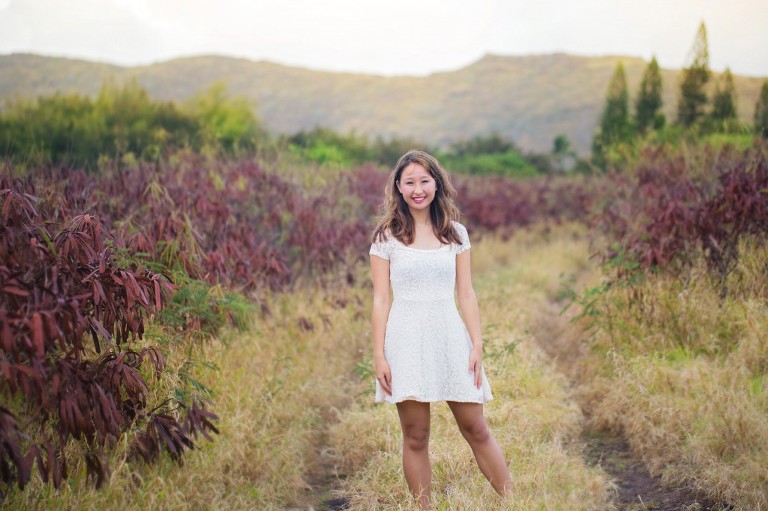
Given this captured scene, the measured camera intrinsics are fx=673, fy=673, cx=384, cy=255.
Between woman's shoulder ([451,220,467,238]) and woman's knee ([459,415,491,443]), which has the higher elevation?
woman's shoulder ([451,220,467,238])

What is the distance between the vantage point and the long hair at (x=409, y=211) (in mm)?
3338

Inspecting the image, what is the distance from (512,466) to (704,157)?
20.3 feet

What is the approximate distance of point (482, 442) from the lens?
3322mm

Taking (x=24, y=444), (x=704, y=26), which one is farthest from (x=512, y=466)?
(x=704, y=26)

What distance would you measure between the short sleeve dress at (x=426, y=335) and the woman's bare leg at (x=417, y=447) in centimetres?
14

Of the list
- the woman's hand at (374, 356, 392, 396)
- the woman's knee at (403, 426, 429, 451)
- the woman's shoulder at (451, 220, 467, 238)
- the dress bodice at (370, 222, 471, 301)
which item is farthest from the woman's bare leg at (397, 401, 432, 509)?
the woman's shoulder at (451, 220, 467, 238)

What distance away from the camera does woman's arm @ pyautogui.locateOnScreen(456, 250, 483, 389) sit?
3.23 m

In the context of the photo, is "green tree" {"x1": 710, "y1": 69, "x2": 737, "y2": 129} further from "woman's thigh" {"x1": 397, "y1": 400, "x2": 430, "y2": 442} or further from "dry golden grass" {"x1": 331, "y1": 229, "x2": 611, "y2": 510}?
"woman's thigh" {"x1": 397, "y1": 400, "x2": 430, "y2": 442}

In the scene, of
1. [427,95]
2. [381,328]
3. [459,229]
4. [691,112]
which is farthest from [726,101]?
[427,95]

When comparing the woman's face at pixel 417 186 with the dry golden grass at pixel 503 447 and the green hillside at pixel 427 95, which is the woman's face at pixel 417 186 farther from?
the green hillside at pixel 427 95

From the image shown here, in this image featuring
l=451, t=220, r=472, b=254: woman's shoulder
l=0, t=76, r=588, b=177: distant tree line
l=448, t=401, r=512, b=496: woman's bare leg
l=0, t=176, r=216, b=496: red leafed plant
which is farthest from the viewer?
l=0, t=76, r=588, b=177: distant tree line

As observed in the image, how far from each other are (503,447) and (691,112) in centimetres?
1475

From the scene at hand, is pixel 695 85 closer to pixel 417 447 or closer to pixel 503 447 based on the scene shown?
pixel 503 447

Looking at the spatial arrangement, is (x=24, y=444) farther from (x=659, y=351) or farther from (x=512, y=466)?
(x=659, y=351)
